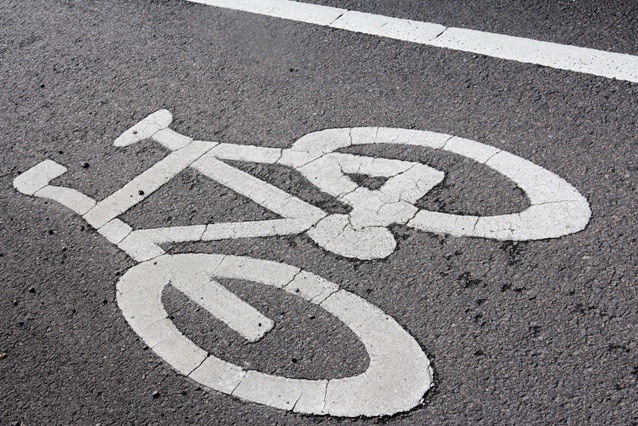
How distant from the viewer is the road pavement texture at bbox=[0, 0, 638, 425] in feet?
12.1

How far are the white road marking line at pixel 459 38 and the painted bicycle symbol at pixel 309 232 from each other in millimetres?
967

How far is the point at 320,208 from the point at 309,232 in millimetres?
194

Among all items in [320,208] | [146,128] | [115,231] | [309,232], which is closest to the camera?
[309,232]

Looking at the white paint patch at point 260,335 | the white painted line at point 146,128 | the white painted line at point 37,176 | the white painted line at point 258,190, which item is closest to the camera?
the white paint patch at point 260,335

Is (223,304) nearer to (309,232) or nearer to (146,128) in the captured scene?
(309,232)

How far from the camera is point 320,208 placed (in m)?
4.63

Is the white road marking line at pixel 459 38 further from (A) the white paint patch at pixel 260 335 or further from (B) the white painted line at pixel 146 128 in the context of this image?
(A) the white paint patch at pixel 260 335

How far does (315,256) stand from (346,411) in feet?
3.25

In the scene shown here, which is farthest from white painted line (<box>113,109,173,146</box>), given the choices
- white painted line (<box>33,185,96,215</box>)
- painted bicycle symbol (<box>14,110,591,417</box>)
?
white painted line (<box>33,185,96,215</box>)

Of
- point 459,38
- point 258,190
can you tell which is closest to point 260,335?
point 258,190

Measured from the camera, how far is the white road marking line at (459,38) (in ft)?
17.4

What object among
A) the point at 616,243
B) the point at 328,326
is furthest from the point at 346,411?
the point at 616,243

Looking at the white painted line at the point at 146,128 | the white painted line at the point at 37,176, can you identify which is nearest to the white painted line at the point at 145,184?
the white painted line at the point at 146,128

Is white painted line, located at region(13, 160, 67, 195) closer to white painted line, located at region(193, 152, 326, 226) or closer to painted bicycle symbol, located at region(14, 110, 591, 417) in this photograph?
painted bicycle symbol, located at region(14, 110, 591, 417)
